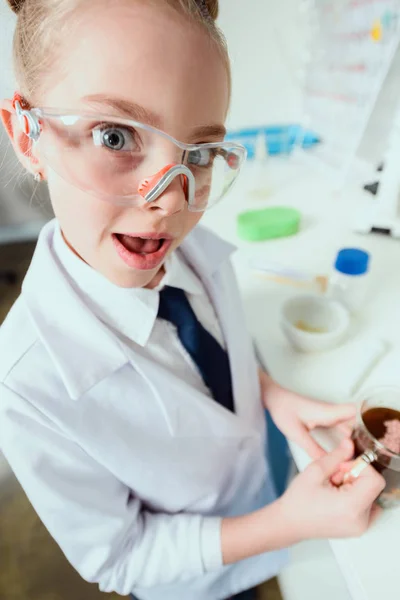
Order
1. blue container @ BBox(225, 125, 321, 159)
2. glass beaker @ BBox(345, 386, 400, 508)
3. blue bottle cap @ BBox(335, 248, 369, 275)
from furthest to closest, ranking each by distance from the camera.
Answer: blue container @ BBox(225, 125, 321, 159)
blue bottle cap @ BBox(335, 248, 369, 275)
glass beaker @ BBox(345, 386, 400, 508)

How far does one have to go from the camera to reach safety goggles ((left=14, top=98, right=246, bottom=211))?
15.4 inches

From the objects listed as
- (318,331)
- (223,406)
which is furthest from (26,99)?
(318,331)

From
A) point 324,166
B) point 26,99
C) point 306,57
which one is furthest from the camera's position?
point 306,57

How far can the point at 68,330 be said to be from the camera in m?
0.49

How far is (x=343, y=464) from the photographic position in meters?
0.52

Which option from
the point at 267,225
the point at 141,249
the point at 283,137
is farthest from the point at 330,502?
the point at 283,137

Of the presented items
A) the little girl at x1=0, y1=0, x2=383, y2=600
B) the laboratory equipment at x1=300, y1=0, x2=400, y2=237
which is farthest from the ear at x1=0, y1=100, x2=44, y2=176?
the laboratory equipment at x1=300, y1=0, x2=400, y2=237

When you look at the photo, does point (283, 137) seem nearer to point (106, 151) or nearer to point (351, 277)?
point (351, 277)

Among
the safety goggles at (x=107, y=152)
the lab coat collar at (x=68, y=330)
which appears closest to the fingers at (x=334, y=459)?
the lab coat collar at (x=68, y=330)

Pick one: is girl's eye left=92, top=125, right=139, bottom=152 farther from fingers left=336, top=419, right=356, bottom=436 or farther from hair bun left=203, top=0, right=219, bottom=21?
fingers left=336, top=419, right=356, bottom=436

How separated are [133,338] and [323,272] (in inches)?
22.4

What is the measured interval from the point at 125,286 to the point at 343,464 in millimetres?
365

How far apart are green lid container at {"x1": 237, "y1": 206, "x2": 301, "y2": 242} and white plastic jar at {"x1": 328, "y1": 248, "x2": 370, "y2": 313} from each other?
292 millimetres

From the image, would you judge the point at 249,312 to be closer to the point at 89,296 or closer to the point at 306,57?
the point at 89,296
